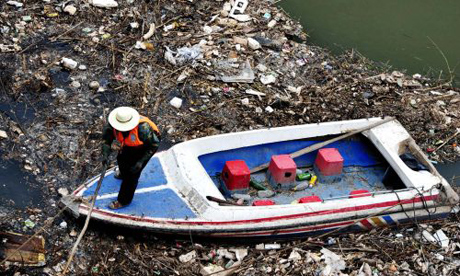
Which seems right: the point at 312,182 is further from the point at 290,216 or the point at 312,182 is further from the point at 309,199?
the point at 290,216

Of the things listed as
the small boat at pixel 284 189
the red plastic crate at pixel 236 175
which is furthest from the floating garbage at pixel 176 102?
the red plastic crate at pixel 236 175

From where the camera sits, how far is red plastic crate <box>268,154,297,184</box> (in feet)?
20.5

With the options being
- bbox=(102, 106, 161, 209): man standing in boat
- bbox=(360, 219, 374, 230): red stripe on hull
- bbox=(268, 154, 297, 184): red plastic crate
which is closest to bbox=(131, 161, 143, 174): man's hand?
bbox=(102, 106, 161, 209): man standing in boat

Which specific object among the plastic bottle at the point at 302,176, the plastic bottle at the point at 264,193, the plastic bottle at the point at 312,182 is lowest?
the plastic bottle at the point at 264,193

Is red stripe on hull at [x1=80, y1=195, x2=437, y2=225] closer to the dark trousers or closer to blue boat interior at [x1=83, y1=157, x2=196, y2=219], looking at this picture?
blue boat interior at [x1=83, y1=157, x2=196, y2=219]

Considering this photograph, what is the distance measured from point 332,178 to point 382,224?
0.78 m

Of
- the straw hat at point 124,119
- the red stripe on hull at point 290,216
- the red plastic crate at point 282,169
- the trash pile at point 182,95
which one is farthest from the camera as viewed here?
the red plastic crate at point 282,169

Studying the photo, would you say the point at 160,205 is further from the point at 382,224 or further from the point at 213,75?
the point at 213,75

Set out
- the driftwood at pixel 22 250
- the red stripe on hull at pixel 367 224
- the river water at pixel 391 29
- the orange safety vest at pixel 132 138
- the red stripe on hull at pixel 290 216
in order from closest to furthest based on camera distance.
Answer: the orange safety vest at pixel 132 138, the driftwood at pixel 22 250, the red stripe on hull at pixel 290 216, the red stripe on hull at pixel 367 224, the river water at pixel 391 29

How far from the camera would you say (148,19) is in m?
8.77

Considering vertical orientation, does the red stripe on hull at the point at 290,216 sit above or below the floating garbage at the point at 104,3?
above

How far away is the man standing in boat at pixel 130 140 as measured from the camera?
5059 millimetres

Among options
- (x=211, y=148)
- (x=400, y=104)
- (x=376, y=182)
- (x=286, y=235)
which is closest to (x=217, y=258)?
(x=286, y=235)

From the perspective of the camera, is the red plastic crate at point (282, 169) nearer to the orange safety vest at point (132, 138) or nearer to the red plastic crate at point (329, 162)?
the red plastic crate at point (329, 162)
